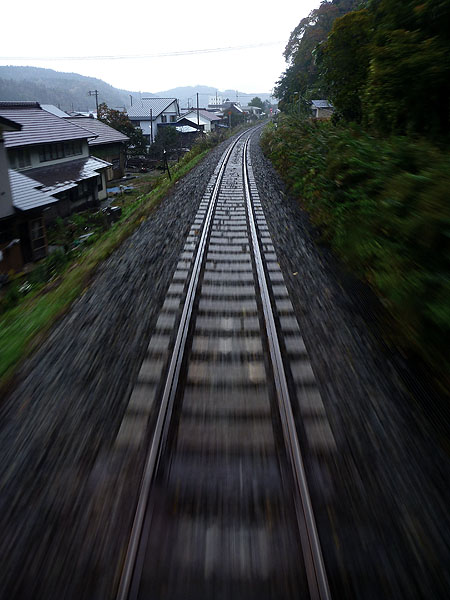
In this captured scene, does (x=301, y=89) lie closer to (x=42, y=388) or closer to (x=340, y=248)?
(x=340, y=248)

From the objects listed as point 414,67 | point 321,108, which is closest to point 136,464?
point 414,67

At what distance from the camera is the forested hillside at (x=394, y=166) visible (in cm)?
443

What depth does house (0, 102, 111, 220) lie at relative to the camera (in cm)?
1738

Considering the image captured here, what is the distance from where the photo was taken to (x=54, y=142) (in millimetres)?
19656

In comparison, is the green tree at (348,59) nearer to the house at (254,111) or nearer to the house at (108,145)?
the house at (108,145)

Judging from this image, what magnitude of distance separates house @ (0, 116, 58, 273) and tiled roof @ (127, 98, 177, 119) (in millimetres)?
42776

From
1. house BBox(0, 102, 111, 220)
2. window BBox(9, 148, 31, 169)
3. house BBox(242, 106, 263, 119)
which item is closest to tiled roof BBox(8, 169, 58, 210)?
house BBox(0, 102, 111, 220)

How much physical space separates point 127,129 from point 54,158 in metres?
18.3

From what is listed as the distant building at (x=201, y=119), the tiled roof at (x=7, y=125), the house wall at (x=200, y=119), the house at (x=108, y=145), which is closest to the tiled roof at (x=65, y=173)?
the tiled roof at (x=7, y=125)

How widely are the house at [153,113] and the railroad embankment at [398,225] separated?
48193 millimetres

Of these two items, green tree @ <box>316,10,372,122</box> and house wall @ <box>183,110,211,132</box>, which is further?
house wall @ <box>183,110,211,132</box>

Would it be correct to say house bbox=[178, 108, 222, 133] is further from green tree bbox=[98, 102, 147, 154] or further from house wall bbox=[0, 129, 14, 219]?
house wall bbox=[0, 129, 14, 219]

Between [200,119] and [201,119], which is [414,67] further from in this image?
[201,119]

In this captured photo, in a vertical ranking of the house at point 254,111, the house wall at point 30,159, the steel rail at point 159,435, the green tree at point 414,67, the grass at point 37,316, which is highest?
the house at point 254,111
